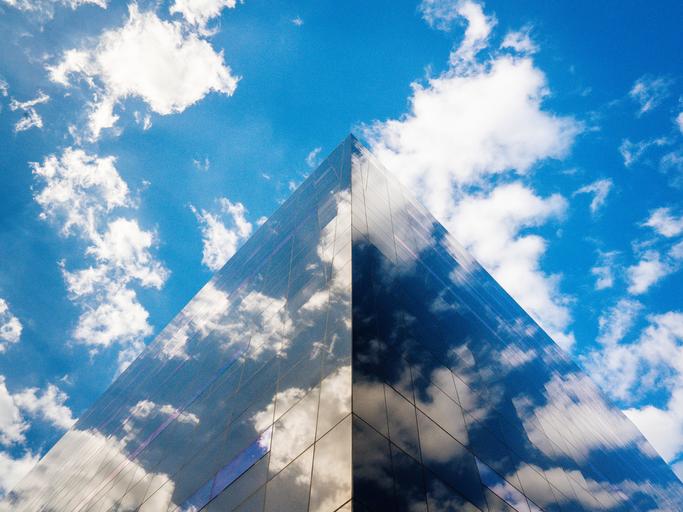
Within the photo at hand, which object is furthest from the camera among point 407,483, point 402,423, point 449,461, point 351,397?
point 449,461

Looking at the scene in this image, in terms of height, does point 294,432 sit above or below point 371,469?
above

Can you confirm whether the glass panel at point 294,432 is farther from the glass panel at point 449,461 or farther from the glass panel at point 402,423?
the glass panel at point 449,461

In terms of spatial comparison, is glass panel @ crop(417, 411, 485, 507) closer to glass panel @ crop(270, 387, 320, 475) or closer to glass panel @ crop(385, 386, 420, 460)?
glass panel @ crop(385, 386, 420, 460)

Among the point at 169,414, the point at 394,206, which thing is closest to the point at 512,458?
the point at 394,206

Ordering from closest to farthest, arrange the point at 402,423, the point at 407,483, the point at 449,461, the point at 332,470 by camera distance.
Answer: the point at 332,470
the point at 407,483
the point at 402,423
the point at 449,461

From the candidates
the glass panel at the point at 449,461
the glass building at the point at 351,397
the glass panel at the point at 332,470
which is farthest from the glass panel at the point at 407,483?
the glass panel at the point at 332,470

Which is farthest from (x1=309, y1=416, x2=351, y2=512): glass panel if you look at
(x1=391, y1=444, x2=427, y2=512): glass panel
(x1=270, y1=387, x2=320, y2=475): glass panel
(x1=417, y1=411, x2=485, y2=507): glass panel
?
(x1=417, y1=411, x2=485, y2=507): glass panel

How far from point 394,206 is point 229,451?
487 inches

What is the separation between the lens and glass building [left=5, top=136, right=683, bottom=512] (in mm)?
7453

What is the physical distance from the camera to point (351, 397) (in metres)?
7.26

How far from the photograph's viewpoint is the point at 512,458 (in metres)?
11.8

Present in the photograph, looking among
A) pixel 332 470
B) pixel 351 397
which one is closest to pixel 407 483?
pixel 332 470

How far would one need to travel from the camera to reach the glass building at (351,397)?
745 centimetres

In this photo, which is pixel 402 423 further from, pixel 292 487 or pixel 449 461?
pixel 292 487
